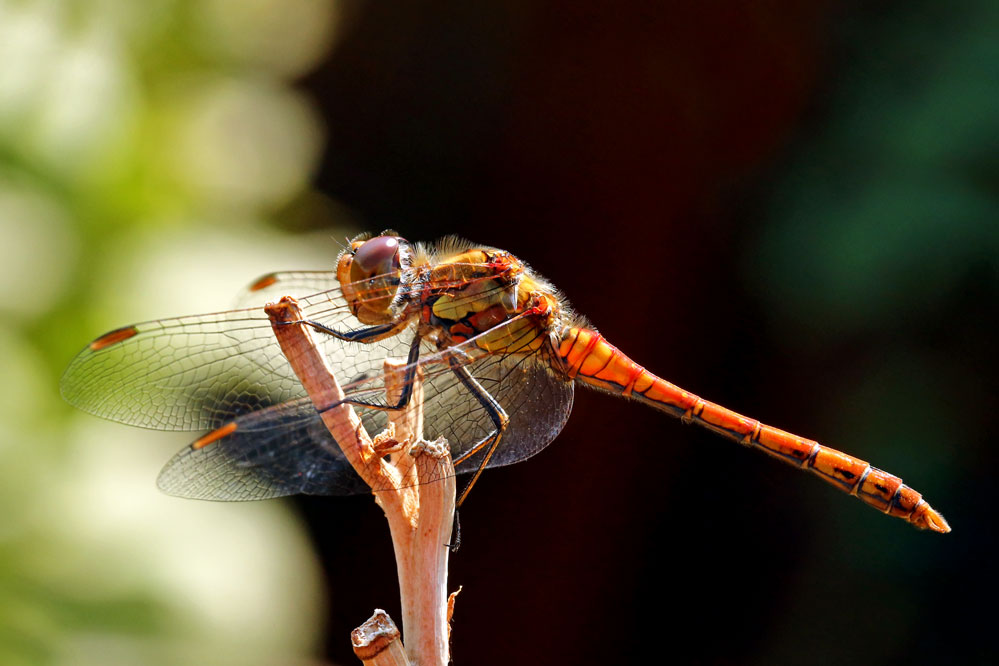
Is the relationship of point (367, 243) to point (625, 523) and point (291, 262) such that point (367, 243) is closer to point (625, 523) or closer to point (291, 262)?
point (291, 262)

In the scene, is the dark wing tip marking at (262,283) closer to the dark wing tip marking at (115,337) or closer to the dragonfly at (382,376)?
the dragonfly at (382,376)

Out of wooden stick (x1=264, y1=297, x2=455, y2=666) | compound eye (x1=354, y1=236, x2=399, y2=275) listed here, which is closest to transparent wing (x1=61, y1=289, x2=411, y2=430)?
compound eye (x1=354, y1=236, x2=399, y2=275)

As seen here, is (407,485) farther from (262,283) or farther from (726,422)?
(726,422)

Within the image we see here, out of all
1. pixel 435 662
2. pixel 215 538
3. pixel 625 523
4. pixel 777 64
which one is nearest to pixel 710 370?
pixel 625 523

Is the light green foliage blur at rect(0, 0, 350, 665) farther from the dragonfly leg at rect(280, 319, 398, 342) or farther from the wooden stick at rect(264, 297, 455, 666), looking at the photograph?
the wooden stick at rect(264, 297, 455, 666)

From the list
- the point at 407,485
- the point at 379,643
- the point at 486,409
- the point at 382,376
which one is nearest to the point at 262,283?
the point at 382,376

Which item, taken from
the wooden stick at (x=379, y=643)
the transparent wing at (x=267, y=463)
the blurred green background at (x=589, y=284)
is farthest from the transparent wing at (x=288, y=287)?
the wooden stick at (x=379, y=643)
